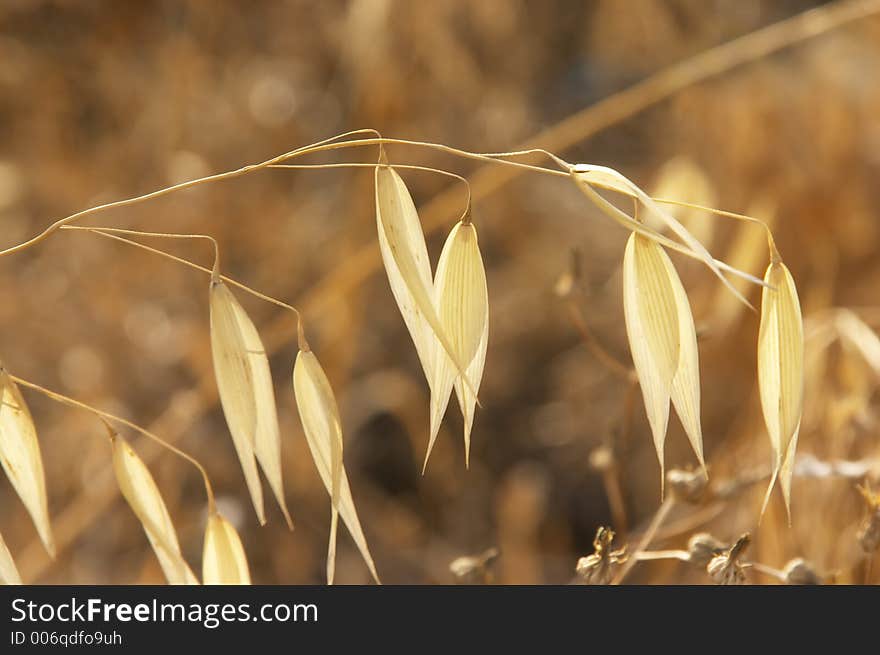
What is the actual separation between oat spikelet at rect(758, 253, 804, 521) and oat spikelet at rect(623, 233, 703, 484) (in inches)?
0.9

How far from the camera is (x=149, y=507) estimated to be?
0.31m

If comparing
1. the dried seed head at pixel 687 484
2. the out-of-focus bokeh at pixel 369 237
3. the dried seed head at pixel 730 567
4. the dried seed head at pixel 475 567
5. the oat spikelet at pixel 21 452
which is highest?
the out-of-focus bokeh at pixel 369 237

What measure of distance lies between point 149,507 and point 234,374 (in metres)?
0.06

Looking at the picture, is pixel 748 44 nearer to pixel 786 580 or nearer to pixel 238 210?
pixel 786 580

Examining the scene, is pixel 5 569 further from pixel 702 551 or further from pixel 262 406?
pixel 702 551

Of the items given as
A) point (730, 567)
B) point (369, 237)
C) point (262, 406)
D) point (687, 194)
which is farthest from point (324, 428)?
point (369, 237)

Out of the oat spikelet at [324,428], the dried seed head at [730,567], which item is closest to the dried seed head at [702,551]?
the dried seed head at [730,567]

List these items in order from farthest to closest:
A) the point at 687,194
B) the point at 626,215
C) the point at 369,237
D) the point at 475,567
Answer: the point at 369,237 < the point at 687,194 < the point at 475,567 < the point at 626,215

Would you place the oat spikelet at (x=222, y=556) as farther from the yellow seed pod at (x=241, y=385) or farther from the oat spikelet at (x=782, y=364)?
the oat spikelet at (x=782, y=364)

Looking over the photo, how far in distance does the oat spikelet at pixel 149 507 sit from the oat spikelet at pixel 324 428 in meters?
0.06

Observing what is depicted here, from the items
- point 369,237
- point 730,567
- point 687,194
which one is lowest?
point 730,567

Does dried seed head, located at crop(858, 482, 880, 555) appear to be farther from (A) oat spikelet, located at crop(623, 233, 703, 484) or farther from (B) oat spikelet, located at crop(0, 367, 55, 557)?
(B) oat spikelet, located at crop(0, 367, 55, 557)

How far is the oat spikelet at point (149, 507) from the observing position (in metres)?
0.30

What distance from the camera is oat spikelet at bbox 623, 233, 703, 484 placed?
0.28 m
